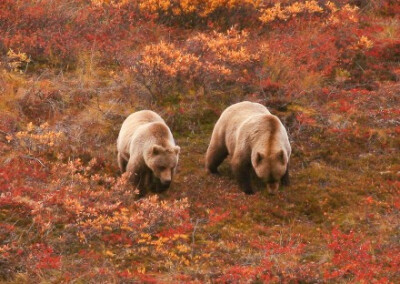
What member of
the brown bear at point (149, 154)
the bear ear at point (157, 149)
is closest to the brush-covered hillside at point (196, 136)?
the brown bear at point (149, 154)

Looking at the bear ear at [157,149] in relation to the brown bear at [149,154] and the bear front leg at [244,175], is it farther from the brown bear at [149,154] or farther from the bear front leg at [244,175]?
the bear front leg at [244,175]

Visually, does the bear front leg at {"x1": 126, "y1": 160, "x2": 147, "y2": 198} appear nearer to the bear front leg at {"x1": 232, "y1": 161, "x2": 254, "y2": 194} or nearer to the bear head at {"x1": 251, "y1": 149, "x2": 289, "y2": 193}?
the bear front leg at {"x1": 232, "y1": 161, "x2": 254, "y2": 194}

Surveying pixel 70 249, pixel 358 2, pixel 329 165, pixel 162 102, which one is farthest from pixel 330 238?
→ pixel 358 2

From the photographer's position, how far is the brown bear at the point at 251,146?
10102mm

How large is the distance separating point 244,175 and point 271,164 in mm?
887

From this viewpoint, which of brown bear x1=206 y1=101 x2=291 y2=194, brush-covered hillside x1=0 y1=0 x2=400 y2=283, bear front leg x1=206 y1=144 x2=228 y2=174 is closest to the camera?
brush-covered hillside x1=0 y1=0 x2=400 y2=283

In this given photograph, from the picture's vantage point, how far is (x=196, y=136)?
514 inches

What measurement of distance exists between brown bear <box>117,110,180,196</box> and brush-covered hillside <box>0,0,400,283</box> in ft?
1.42

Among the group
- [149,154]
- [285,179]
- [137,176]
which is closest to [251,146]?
[285,179]

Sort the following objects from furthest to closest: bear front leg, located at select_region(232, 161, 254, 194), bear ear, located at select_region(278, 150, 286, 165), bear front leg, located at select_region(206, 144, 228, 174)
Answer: bear front leg, located at select_region(206, 144, 228, 174)
bear front leg, located at select_region(232, 161, 254, 194)
bear ear, located at select_region(278, 150, 286, 165)

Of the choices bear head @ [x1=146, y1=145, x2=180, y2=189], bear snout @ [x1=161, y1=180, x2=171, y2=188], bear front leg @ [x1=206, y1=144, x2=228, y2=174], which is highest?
bear head @ [x1=146, y1=145, x2=180, y2=189]

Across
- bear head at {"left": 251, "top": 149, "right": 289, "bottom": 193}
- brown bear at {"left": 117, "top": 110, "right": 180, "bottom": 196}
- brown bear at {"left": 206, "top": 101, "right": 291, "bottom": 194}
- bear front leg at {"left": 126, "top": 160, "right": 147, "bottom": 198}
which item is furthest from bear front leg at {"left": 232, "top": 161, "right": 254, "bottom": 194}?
bear front leg at {"left": 126, "top": 160, "right": 147, "bottom": 198}

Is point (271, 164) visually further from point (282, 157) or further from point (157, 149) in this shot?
point (157, 149)

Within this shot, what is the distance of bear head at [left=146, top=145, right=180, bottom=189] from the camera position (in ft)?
33.1
